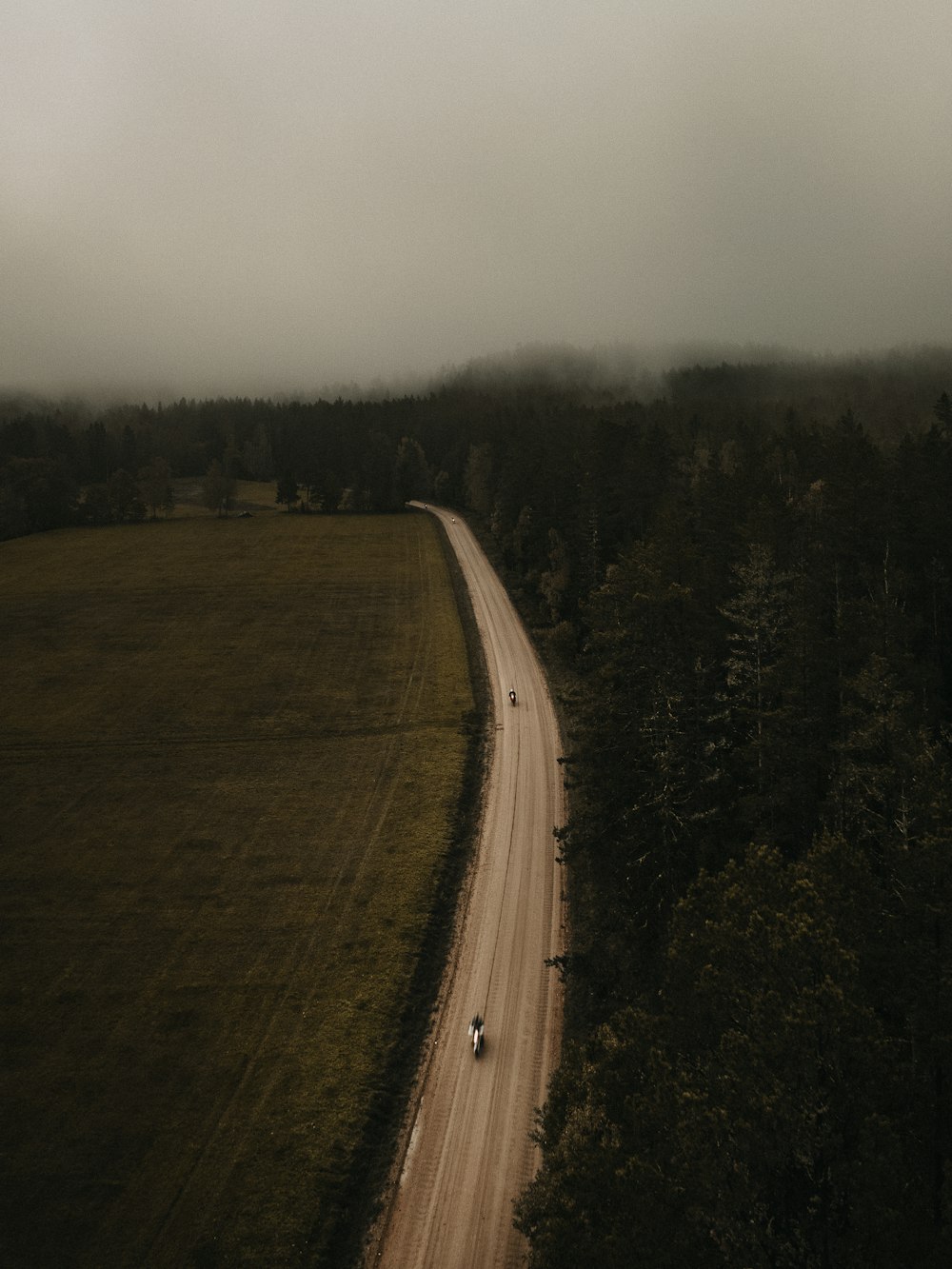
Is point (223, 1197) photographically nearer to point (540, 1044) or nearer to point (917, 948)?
point (540, 1044)

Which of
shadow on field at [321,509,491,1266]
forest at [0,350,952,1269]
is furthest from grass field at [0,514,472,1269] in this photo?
forest at [0,350,952,1269]

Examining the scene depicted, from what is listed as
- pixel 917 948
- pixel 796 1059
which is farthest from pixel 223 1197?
pixel 917 948

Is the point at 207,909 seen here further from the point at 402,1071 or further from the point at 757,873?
the point at 757,873

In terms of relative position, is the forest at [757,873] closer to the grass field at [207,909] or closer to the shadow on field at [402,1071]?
the shadow on field at [402,1071]

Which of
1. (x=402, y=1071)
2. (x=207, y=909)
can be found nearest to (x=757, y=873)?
(x=402, y=1071)

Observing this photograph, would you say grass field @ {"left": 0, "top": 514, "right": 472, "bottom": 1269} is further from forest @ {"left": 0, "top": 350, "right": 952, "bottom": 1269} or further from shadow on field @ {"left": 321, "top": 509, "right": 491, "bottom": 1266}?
forest @ {"left": 0, "top": 350, "right": 952, "bottom": 1269}

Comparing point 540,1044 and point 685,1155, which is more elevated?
point 685,1155
